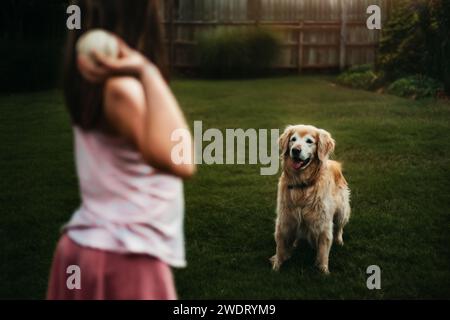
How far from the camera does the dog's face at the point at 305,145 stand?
3.16m

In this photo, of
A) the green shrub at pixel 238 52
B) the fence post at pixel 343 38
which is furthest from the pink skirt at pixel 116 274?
the fence post at pixel 343 38

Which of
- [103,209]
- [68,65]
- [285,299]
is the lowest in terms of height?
[285,299]

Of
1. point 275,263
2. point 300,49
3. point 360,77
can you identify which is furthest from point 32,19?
point 300,49

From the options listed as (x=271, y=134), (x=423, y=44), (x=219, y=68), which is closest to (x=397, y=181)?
(x=271, y=134)

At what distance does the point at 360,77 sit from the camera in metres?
8.27

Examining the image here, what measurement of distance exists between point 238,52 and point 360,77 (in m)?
1.76

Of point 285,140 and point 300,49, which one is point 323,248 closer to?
point 285,140

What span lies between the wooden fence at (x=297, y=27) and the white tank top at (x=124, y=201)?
8101 mm

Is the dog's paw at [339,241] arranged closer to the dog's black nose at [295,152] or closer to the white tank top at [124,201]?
the dog's black nose at [295,152]

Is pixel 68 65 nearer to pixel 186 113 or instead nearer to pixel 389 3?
pixel 186 113

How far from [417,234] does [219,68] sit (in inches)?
230

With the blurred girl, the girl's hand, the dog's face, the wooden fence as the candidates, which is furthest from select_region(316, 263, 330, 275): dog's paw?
the wooden fence
